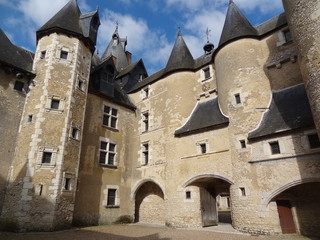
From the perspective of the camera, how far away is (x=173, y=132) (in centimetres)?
Answer: 1224

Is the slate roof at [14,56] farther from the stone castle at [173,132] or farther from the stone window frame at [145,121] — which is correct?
the stone window frame at [145,121]

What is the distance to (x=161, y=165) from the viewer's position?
40.5 feet

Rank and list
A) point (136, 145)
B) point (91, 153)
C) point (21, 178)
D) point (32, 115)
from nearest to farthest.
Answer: point (21, 178) < point (32, 115) < point (91, 153) < point (136, 145)

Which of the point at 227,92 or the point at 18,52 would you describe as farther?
the point at 18,52

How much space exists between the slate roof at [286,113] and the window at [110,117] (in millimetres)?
7911

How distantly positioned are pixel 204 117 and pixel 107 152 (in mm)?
5710

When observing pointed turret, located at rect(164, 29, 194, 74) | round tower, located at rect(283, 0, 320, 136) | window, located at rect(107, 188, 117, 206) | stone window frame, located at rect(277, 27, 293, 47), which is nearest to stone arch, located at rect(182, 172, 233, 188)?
window, located at rect(107, 188, 117, 206)

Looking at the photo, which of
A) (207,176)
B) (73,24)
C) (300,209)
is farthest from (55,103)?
(300,209)

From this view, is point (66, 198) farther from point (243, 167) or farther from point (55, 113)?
point (243, 167)

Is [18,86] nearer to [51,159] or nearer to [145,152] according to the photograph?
[51,159]

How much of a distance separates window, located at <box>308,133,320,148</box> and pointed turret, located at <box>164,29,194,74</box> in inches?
297

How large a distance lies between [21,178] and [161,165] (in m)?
6.58

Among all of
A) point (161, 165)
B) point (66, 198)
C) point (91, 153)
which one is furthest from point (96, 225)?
point (161, 165)

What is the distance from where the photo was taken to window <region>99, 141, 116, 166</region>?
12414mm
